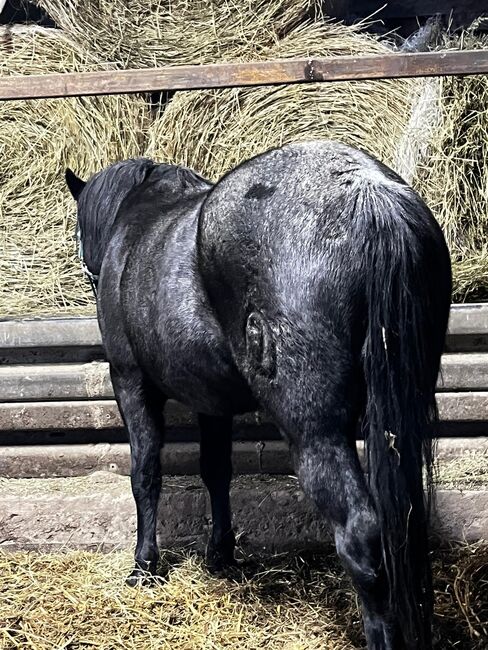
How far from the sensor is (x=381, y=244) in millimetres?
2594

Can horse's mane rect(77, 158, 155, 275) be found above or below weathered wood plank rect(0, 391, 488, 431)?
above

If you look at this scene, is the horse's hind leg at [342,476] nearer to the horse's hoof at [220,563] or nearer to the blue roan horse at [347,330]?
the blue roan horse at [347,330]

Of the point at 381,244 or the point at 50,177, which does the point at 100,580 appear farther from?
the point at 50,177

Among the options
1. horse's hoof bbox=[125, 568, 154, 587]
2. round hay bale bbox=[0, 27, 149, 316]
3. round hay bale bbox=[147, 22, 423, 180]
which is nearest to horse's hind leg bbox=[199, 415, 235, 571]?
horse's hoof bbox=[125, 568, 154, 587]

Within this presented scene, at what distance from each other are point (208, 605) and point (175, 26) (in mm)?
3470

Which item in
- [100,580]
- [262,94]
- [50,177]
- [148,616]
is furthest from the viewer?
[50,177]

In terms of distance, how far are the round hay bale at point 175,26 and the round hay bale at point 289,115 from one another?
123 millimetres

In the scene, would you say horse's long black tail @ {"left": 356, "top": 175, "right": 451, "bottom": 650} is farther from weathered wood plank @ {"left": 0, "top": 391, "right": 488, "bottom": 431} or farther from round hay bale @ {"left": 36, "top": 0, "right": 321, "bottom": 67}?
round hay bale @ {"left": 36, "top": 0, "right": 321, "bottom": 67}

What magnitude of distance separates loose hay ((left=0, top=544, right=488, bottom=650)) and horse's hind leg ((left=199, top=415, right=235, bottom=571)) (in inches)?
3.6

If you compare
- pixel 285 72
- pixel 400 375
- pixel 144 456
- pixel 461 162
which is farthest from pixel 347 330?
pixel 461 162

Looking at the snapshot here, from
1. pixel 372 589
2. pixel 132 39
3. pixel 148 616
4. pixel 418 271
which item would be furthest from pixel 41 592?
pixel 132 39

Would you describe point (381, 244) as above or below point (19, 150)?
above

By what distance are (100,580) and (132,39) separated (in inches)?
128

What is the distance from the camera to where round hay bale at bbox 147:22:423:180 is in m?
5.26
